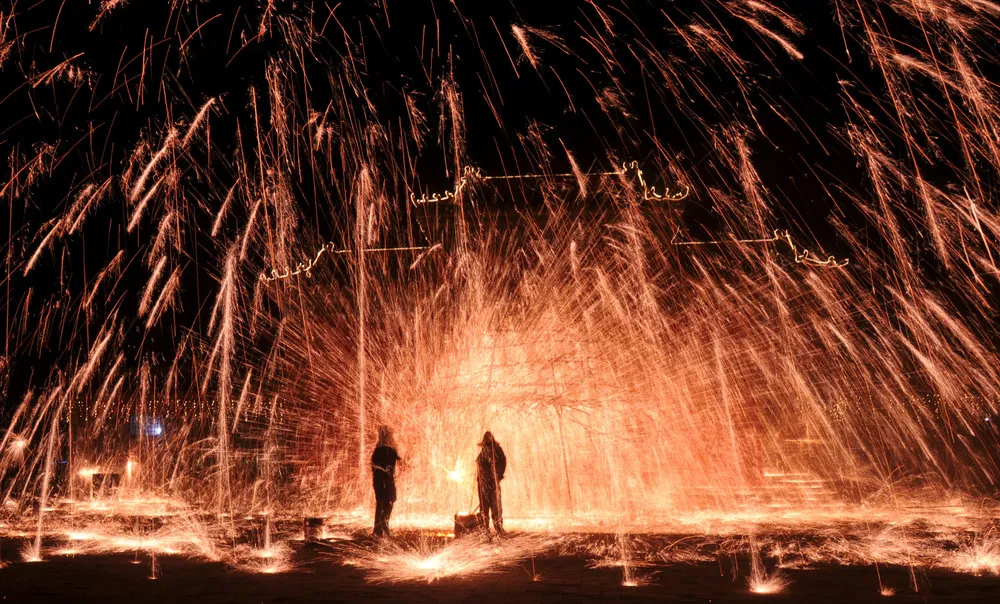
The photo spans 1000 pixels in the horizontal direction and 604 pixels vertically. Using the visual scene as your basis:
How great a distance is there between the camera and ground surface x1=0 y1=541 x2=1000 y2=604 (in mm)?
6410

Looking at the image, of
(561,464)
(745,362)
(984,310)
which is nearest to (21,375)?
(561,464)

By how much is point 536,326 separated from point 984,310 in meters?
12.8

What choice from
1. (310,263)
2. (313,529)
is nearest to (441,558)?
(313,529)

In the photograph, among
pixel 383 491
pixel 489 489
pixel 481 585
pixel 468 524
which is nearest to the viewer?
pixel 481 585

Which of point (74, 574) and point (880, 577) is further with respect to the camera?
point (74, 574)

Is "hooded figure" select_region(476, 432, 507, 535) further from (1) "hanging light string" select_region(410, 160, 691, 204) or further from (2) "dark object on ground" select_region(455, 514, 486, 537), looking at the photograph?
(1) "hanging light string" select_region(410, 160, 691, 204)

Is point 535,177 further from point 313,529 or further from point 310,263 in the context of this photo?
point 313,529

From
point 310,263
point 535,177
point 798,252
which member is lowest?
point 798,252

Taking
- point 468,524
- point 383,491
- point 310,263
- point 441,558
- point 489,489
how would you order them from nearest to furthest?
point 441,558 → point 468,524 → point 383,491 → point 489,489 → point 310,263

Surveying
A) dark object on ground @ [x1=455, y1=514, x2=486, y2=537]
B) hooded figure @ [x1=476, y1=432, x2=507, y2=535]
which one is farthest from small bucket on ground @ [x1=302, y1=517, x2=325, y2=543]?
hooded figure @ [x1=476, y1=432, x2=507, y2=535]

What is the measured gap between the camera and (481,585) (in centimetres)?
693

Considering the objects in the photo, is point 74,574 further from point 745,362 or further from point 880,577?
point 745,362

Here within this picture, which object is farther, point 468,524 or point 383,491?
point 383,491

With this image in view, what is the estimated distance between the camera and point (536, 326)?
1385 centimetres
